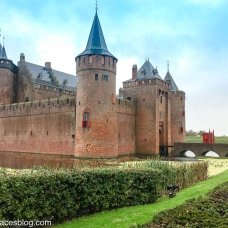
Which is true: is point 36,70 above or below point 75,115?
above

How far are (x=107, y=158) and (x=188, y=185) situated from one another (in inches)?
511

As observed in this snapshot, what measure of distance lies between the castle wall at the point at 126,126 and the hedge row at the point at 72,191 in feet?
63.6

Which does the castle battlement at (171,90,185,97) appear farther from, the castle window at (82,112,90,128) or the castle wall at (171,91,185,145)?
the castle window at (82,112,90,128)

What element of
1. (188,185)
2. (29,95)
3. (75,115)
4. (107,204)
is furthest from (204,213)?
(29,95)

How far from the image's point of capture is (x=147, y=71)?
31.3m

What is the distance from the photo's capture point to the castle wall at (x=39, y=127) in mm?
29219

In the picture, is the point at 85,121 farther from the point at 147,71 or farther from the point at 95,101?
the point at 147,71

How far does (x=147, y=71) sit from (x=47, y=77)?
13197 millimetres

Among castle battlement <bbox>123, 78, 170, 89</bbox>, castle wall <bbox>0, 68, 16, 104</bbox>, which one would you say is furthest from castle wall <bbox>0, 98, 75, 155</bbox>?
castle battlement <bbox>123, 78, 170, 89</bbox>

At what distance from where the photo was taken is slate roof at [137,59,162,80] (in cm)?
3099

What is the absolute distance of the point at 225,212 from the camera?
5945 millimetres

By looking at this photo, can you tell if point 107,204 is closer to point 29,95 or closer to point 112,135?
point 112,135

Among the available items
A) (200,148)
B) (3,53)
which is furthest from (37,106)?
(200,148)

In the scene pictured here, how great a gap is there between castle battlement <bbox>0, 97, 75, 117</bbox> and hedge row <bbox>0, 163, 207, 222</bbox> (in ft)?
67.8
